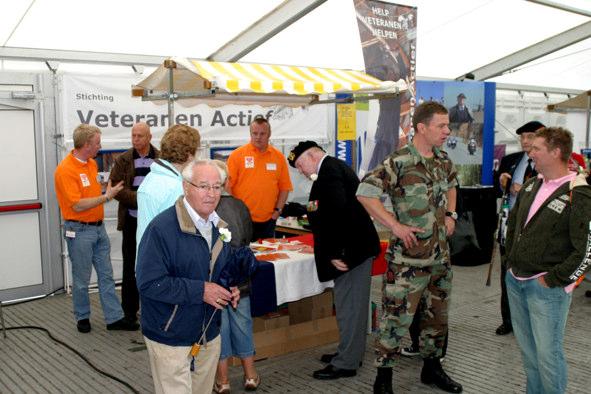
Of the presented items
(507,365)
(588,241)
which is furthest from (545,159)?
(507,365)

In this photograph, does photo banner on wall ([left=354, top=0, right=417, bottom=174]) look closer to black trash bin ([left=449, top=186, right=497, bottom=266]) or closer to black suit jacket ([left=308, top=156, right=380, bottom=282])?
black trash bin ([left=449, top=186, right=497, bottom=266])

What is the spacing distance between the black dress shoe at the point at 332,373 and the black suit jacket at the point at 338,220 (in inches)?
25.0

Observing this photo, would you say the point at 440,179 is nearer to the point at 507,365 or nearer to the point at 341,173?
the point at 341,173

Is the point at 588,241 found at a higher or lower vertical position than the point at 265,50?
lower

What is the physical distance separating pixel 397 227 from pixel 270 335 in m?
1.45

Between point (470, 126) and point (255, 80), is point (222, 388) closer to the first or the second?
point (255, 80)

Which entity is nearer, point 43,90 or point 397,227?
point 397,227

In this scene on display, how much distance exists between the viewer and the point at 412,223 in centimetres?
332

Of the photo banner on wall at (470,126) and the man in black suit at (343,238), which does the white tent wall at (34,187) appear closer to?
the man in black suit at (343,238)

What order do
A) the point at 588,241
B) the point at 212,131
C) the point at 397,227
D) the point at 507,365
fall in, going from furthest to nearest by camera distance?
the point at 212,131
the point at 507,365
the point at 397,227
the point at 588,241

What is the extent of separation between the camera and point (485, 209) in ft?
24.8

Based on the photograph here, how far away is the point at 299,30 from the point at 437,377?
15.0ft

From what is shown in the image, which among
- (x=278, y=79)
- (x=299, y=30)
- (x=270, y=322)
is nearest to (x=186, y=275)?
(x=270, y=322)

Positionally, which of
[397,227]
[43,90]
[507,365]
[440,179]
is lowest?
[507,365]
